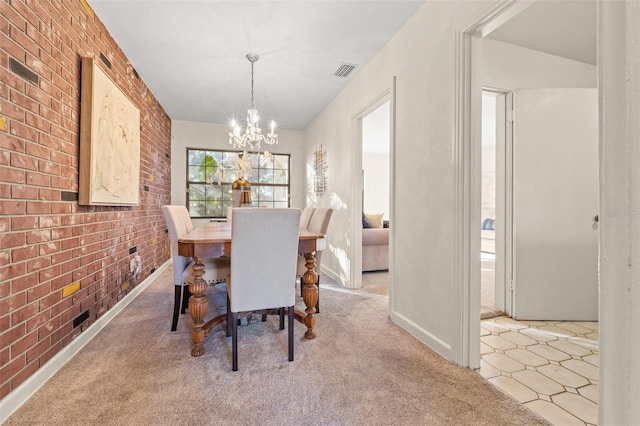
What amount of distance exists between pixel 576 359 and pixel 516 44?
2361 mm

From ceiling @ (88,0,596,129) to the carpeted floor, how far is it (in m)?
2.40

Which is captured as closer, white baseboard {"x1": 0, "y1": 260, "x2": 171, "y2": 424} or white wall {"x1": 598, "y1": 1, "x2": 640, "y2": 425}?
white wall {"x1": 598, "y1": 1, "x2": 640, "y2": 425}

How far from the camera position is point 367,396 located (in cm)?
140

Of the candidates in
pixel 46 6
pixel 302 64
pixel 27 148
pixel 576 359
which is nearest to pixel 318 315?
pixel 576 359

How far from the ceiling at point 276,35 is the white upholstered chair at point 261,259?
63.2 inches

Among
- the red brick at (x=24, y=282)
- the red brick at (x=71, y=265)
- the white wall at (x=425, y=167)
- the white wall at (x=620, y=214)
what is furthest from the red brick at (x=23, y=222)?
the white wall at (x=425, y=167)

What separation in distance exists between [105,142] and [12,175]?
37.0 inches

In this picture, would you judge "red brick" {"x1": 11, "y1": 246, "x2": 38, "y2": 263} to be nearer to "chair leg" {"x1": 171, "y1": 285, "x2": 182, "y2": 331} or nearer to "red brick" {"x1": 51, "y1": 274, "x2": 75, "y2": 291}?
"red brick" {"x1": 51, "y1": 274, "x2": 75, "y2": 291}

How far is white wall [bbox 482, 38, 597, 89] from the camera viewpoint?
2299 mm

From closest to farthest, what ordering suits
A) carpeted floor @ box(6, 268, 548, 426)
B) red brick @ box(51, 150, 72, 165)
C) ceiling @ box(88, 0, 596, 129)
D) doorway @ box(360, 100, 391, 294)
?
carpeted floor @ box(6, 268, 548, 426), red brick @ box(51, 150, 72, 165), ceiling @ box(88, 0, 596, 129), doorway @ box(360, 100, 391, 294)

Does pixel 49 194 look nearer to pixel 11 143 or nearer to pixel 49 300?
pixel 11 143

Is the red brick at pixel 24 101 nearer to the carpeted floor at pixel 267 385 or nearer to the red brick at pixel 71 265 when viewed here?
the red brick at pixel 71 265

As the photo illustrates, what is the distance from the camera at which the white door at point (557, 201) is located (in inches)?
90.3

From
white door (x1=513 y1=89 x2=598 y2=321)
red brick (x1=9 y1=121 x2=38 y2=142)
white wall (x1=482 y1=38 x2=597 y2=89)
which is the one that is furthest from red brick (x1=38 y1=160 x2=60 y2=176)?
white door (x1=513 y1=89 x2=598 y2=321)
